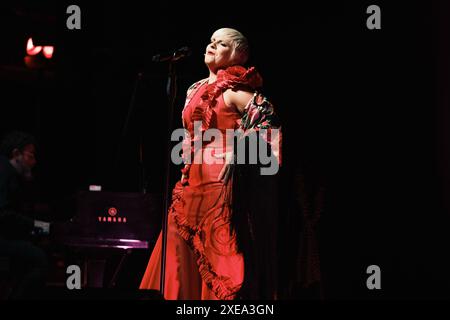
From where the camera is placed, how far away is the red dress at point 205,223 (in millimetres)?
3664

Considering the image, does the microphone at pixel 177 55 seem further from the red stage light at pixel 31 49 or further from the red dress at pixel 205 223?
the red stage light at pixel 31 49

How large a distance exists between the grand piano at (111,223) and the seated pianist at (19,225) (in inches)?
5.6

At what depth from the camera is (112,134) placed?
4.95 m

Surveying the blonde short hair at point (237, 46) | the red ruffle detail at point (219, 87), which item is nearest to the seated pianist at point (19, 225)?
the red ruffle detail at point (219, 87)

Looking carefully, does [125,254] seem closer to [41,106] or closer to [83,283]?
[83,283]

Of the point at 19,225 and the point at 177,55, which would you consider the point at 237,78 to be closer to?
the point at 177,55

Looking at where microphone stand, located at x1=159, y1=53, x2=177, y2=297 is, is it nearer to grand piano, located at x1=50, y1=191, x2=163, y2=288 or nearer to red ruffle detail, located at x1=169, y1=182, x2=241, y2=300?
red ruffle detail, located at x1=169, y1=182, x2=241, y2=300

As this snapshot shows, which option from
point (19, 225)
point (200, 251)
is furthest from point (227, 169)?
point (19, 225)

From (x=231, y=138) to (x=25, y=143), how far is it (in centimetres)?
138

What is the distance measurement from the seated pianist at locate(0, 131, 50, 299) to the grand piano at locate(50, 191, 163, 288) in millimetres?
143

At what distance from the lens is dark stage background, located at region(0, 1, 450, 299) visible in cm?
399

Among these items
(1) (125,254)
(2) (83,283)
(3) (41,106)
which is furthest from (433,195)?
(3) (41,106)
